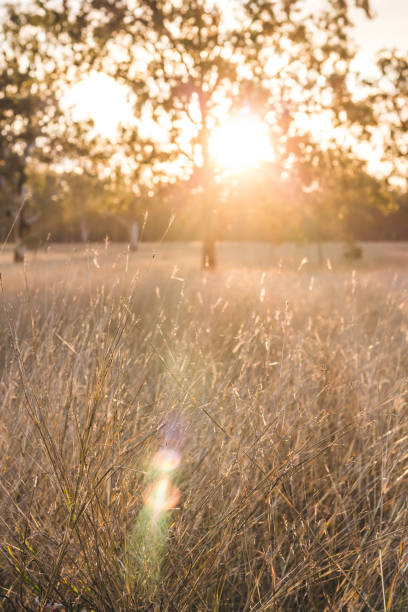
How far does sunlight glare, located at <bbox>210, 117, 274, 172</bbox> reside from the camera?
14430 millimetres

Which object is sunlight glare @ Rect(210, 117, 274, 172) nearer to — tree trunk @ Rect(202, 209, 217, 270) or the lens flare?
tree trunk @ Rect(202, 209, 217, 270)

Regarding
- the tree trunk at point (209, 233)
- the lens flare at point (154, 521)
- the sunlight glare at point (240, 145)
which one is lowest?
the lens flare at point (154, 521)

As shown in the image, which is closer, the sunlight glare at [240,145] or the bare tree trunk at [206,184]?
the sunlight glare at [240,145]

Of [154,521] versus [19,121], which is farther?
[19,121]

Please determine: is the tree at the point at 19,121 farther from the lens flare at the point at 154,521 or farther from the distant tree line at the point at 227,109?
the lens flare at the point at 154,521

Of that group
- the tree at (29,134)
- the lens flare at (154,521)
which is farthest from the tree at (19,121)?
the lens flare at (154,521)

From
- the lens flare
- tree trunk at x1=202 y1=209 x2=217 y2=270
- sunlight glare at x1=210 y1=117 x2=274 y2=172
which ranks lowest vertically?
the lens flare

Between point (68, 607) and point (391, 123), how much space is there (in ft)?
46.9

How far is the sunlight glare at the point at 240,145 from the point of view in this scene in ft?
47.3

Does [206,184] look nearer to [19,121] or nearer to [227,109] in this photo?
[227,109]

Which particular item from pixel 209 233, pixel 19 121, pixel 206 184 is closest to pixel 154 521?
pixel 206 184

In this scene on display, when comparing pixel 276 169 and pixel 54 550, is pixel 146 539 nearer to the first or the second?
pixel 54 550

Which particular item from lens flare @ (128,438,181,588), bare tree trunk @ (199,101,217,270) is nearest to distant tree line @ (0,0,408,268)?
bare tree trunk @ (199,101,217,270)

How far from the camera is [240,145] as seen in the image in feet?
49.1
